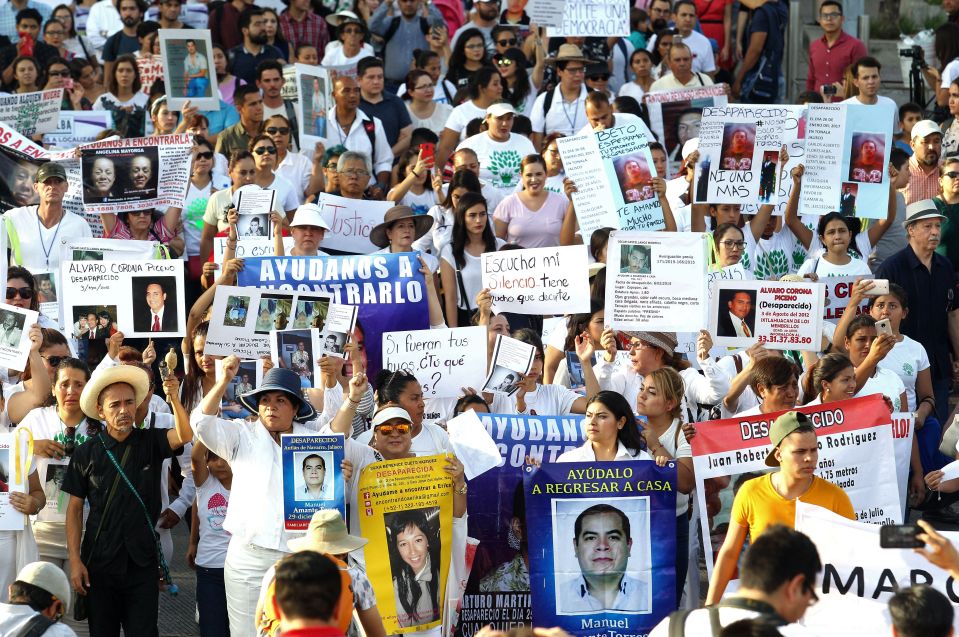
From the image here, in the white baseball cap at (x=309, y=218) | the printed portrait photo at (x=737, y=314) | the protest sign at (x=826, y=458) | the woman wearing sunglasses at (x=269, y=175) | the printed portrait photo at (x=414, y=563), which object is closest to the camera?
the printed portrait photo at (x=414, y=563)

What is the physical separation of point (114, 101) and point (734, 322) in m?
7.40

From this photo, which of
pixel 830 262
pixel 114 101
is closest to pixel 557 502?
pixel 830 262

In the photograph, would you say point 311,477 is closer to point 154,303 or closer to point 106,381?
point 106,381

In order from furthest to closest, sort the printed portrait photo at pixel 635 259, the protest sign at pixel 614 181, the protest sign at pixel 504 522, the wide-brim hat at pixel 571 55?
the wide-brim hat at pixel 571 55
the protest sign at pixel 614 181
the printed portrait photo at pixel 635 259
the protest sign at pixel 504 522

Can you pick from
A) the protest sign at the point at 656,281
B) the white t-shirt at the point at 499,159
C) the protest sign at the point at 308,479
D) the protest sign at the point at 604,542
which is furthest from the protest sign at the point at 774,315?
the white t-shirt at the point at 499,159

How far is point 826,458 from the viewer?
27.6 feet

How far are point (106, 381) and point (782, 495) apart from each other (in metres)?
3.46

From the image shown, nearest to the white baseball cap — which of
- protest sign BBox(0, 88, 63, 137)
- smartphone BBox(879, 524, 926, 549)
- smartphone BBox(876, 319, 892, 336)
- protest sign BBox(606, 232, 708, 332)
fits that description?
protest sign BBox(606, 232, 708, 332)

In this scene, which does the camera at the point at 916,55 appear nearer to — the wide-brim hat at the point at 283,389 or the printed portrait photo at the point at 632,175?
the printed portrait photo at the point at 632,175

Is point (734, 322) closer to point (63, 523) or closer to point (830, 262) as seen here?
point (830, 262)

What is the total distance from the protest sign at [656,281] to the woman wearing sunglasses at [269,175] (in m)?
3.37

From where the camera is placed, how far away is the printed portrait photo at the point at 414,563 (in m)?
8.12

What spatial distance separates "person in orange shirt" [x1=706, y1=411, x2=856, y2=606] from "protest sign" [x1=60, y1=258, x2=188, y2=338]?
401cm

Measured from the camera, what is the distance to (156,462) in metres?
8.44
